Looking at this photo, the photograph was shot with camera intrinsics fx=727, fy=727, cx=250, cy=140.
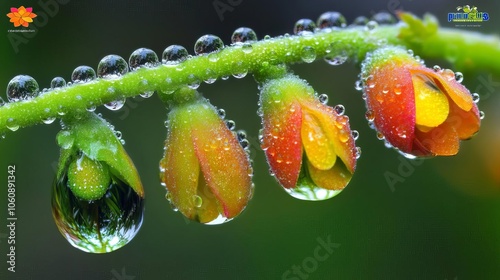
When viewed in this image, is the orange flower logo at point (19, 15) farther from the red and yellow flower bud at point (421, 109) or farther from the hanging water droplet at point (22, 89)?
the red and yellow flower bud at point (421, 109)

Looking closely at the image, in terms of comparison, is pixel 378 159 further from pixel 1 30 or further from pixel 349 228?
pixel 1 30

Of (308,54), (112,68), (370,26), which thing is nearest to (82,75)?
(112,68)

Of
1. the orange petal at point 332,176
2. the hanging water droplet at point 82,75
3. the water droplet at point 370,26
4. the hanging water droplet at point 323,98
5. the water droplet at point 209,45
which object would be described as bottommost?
the orange petal at point 332,176

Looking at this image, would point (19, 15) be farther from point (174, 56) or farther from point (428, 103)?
point (428, 103)

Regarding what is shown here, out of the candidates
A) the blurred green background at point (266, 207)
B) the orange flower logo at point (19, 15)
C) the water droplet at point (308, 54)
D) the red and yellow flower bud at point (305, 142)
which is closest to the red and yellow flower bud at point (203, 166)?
the red and yellow flower bud at point (305, 142)

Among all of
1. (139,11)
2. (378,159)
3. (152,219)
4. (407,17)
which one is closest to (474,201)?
(378,159)

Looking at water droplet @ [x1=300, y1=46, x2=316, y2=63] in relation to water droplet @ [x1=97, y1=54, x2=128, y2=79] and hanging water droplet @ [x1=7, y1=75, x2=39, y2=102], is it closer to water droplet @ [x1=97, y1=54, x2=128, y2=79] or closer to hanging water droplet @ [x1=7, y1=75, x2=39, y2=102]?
water droplet @ [x1=97, y1=54, x2=128, y2=79]
